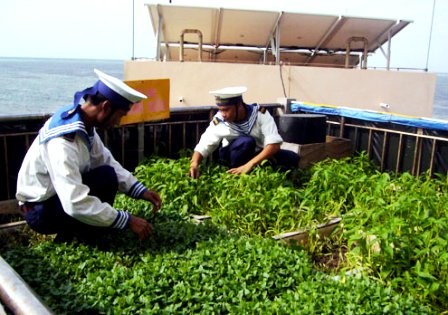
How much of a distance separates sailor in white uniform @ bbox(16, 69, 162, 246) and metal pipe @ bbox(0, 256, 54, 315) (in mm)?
1247

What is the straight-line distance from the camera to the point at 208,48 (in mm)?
15211

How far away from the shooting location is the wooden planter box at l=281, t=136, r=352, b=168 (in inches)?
231

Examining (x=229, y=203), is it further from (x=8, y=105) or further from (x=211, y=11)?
(x=8, y=105)

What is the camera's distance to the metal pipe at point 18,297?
1.51m

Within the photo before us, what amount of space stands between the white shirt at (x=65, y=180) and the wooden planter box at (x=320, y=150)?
122 inches

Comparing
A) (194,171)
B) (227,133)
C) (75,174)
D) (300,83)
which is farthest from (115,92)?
(300,83)

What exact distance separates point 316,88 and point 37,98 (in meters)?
25.4

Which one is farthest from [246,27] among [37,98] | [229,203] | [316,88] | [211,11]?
[37,98]

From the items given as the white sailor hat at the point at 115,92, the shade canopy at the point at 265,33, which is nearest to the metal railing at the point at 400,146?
the white sailor hat at the point at 115,92

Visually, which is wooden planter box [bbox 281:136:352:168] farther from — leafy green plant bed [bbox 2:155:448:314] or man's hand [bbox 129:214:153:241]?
man's hand [bbox 129:214:153:241]

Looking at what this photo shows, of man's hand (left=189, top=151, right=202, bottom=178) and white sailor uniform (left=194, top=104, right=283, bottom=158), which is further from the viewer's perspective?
white sailor uniform (left=194, top=104, right=283, bottom=158)

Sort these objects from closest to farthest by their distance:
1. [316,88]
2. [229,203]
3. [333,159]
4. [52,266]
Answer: [52,266] < [229,203] < [333,159] < [316,88]

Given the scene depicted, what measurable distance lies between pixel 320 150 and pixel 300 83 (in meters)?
6.38

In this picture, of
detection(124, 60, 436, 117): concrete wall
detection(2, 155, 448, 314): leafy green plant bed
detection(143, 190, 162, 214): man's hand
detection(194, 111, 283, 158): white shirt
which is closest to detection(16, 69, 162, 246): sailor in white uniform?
detection(2, 155, 448, 314): leafy green plant bed
